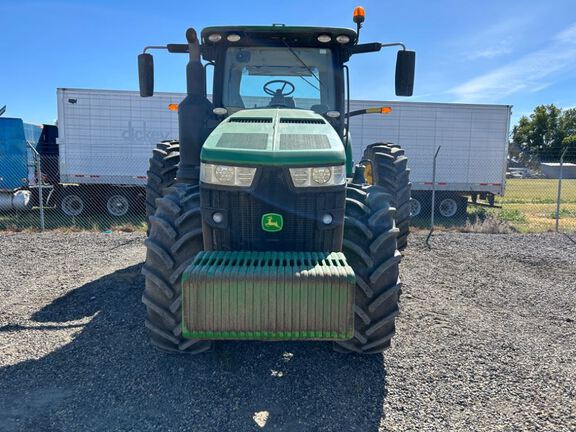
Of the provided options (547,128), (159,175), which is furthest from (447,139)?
(547,128)

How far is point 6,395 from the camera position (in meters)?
3.12

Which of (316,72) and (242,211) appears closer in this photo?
(242,211)

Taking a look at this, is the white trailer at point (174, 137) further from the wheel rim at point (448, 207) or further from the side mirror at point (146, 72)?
the side mirror at point (146, 72)

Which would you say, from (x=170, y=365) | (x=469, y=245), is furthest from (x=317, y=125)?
(x=469, y=245)

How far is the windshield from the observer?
435cm

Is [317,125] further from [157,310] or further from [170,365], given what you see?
[170,365]

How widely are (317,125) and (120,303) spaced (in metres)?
3.14

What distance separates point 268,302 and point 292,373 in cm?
104

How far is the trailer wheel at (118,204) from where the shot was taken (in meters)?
13.0

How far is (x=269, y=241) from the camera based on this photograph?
308 cm

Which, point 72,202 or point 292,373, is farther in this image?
point 72,202

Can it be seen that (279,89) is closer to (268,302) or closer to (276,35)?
(276,35)

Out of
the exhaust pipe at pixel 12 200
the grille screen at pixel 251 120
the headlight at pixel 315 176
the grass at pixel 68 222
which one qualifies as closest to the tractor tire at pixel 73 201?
the grass at pixel 68 222

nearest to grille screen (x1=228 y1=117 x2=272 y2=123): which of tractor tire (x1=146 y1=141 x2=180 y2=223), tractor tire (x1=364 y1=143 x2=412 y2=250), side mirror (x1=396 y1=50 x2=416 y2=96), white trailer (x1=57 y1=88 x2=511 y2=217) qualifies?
A: side mirror (x1=396 y1=50 x2=416 y2=96)
